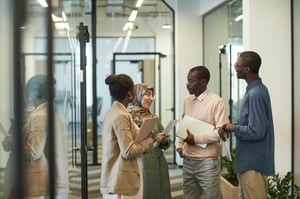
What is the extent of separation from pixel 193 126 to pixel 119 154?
676 millimetres

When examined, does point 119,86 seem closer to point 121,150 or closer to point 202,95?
point 121,150

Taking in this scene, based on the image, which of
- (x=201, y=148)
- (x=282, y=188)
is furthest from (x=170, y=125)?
(x=282, y=188)

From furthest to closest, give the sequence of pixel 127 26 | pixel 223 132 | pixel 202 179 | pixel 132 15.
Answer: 1. pixel 127 26
2. pixel 132 15
3. pixel 202 179
4. pixel 223 132

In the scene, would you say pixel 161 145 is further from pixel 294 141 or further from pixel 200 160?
pixel 294 141

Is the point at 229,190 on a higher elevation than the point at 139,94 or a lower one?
lower

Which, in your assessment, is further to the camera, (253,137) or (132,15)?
(132,15)

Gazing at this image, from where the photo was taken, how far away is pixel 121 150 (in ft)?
8.72

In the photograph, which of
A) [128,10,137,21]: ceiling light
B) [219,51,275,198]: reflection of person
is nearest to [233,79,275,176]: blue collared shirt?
[219,51,275,198]: reflection of person

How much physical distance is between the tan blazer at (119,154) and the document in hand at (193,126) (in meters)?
0.48

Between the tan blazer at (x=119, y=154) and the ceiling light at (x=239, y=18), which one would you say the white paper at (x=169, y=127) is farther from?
the ceiling light at (x=239, y=18)

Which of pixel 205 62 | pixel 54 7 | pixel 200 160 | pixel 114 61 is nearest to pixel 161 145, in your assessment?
pixel 200 160

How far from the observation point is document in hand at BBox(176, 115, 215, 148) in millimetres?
2994

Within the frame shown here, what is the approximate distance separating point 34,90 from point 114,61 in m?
6.83

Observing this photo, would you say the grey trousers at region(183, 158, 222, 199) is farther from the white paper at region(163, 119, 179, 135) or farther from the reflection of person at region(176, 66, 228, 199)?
the white paper at region(163, 119, 179, 135)
